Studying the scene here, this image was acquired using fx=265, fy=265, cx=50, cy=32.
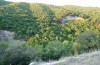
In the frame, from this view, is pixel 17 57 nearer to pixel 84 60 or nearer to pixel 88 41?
pixel 84 60

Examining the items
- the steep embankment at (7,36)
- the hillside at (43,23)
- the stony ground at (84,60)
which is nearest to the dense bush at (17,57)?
the stony ground at (84,60)

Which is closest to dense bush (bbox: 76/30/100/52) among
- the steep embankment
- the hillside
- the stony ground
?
the hillside

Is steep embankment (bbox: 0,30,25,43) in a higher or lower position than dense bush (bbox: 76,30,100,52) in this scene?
lower

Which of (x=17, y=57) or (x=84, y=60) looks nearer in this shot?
(x=84, y=60)

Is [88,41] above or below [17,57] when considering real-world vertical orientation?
below

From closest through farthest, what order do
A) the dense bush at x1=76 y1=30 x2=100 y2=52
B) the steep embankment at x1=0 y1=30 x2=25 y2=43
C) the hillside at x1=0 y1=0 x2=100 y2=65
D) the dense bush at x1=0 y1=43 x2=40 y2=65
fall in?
the dense bush at x1=0 y1=43 x2=40 y2=65
the dense bush at x1=76 y1=30 x2=100 y2=52
the steep embankment at x1=0 y1=30 x2=25 y2=43
the hillside at x1=0 y1=0 x2=100 y2=65

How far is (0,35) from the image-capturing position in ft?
279

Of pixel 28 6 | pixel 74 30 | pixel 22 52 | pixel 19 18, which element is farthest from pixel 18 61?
pixel 28 6

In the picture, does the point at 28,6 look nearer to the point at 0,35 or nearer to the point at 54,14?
the point at 54,14

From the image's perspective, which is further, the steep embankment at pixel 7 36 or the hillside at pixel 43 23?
the hillside at pixel 43 23

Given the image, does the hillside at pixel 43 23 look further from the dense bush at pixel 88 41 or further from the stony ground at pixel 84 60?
the stony ground at pixel 84 60

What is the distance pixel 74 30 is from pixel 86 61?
80743 mm

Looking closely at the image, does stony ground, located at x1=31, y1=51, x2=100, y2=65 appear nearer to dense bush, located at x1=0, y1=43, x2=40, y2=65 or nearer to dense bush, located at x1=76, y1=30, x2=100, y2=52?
dense bush, located at x1=0, y1=43, x2=40, y2=65

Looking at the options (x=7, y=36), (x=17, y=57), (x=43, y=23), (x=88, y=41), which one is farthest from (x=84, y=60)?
(x=43, y=23)
